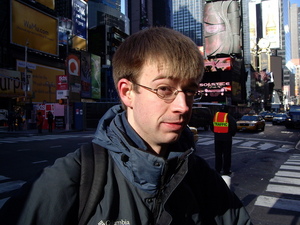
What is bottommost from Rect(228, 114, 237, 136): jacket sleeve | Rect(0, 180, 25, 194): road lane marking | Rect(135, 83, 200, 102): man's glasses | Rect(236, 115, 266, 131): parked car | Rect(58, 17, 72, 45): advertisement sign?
Rect(0, 180, 25, 194): road lane marking

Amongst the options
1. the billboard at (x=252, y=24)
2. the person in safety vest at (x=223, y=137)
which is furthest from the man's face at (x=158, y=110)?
the billboard at (x=252, y=24)

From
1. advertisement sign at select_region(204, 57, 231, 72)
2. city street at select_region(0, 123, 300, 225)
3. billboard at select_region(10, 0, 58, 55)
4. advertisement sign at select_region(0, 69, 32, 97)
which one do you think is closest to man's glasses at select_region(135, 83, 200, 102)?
city street at select_region(0, 123, 300, 225)

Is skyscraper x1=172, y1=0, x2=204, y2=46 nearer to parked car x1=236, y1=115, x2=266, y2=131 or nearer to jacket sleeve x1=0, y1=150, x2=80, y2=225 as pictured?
parked car x1=236, y1=115, x2=266, y2=131

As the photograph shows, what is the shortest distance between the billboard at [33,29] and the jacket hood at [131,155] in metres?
35.2

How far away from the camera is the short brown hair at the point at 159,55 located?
1417mm

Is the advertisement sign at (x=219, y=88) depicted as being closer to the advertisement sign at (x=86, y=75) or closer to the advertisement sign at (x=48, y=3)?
the advertisement sign at (x=86, y=75)

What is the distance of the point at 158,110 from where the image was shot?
143cm

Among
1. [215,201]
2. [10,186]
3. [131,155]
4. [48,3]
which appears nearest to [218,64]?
[48,3]

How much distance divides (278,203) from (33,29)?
131 ft

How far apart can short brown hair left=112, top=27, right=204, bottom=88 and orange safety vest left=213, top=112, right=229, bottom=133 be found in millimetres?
6232

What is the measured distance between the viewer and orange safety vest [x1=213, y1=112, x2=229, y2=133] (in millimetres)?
7496

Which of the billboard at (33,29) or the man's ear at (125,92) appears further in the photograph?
the billboard at (33,29)

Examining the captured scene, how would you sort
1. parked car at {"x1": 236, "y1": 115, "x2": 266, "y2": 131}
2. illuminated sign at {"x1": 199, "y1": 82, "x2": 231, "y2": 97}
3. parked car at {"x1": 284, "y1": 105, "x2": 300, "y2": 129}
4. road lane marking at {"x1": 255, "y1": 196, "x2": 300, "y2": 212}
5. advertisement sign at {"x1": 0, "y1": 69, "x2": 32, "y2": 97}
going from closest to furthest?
1. road lane marking at {"x1": 255, "y1": 196, "x2": 300, "y2": 212}
2. parked car at {"x1": 236, "y1": 115, "x2": 266, "y2": 131}
3. parked car at {"x1": 284, "y1": 105, "x2": 300, "y2": 129}
4. advertisement sign at {"x1": 0, "y1": 69, "x2": 32, "y2": 97}
5. illuminated sign at {"x1": 199, "y1": 82, "x2": 231, "y2": 97}

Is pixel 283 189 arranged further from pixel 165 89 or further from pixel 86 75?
pixel 86 75
